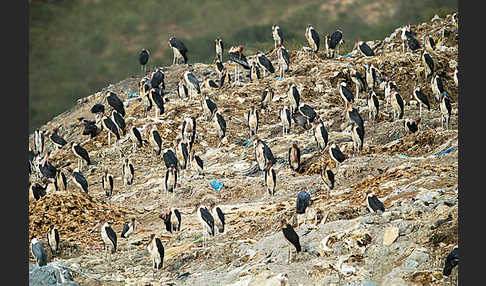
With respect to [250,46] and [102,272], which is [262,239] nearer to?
[102,272]

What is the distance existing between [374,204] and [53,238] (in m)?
5.00

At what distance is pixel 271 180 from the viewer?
1409 cm

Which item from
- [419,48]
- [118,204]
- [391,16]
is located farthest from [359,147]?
[391,16]

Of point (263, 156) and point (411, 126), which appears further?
point (411, 126)

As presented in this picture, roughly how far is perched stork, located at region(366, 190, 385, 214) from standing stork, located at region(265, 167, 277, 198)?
278cm

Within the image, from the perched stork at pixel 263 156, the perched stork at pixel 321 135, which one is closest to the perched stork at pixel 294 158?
the perched stork at pixel 263 156

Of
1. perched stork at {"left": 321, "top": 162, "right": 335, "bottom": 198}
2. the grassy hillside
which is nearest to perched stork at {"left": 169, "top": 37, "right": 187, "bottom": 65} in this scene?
the grassy hillside

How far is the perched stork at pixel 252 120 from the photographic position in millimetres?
17438

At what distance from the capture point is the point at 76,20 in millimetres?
22297

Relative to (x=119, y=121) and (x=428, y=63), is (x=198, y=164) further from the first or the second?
(x=428, y=63)

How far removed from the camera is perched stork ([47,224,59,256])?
12.7 meters

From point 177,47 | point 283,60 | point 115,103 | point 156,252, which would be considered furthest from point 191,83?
point 156,252

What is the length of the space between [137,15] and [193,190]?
1032 cm

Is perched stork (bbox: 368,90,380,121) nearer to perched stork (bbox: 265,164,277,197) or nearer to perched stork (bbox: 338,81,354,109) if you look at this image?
perched stork (bbox: 338,81,354,109)
